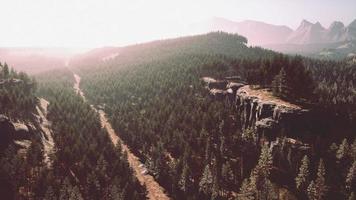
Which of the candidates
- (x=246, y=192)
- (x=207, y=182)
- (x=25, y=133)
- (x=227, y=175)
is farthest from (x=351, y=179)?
(x=25, y=133)

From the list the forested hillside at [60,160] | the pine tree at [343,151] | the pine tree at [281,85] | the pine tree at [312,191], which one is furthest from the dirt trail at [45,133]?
the pine tree at [343,151]

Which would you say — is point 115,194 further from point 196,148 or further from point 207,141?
point 196,148

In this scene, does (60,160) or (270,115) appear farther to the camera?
(270,115)

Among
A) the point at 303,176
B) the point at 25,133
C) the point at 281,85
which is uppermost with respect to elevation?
the point at 281,85

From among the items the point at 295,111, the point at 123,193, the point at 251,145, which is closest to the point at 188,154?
the point at 251,145

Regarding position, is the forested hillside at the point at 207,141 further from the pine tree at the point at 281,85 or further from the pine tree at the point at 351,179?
the pine tree at the point at 351,179

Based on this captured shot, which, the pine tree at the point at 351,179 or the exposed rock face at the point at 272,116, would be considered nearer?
the pine tree at the point at 351,179
